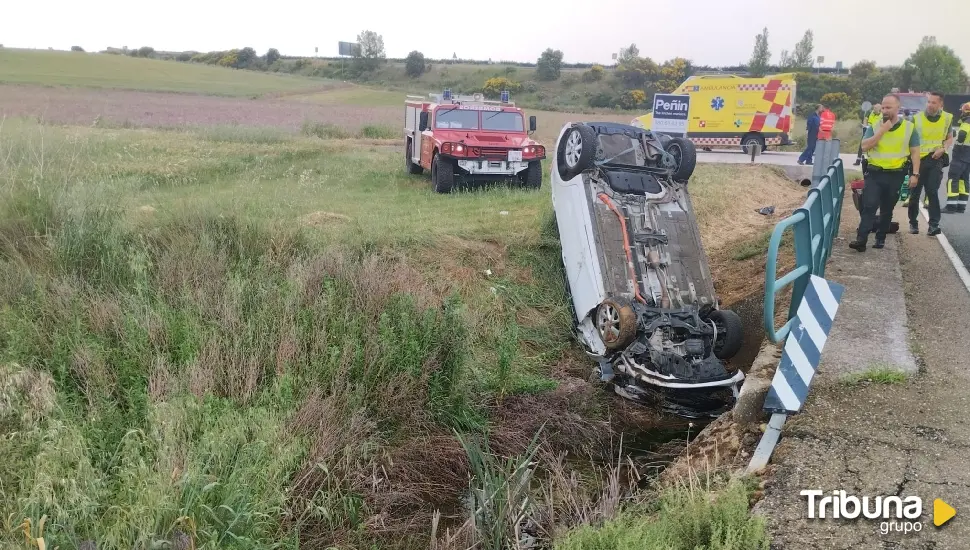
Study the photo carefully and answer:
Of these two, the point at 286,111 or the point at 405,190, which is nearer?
the point at 405,190

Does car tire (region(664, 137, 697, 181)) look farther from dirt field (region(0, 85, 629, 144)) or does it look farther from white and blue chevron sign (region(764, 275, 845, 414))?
dirt field (region(0, 85, 629, 144))

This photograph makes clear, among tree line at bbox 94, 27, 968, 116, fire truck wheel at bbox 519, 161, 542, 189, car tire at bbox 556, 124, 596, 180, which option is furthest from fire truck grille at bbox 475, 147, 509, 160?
tree line at bbox 94, 27, 968, 116

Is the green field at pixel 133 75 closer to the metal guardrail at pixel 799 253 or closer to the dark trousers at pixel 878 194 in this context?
the dark trousers at pixel 878 194

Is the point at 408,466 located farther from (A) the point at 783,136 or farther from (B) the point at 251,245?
(A) the point at 783,136

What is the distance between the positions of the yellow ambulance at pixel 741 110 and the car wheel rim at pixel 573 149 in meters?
15.4

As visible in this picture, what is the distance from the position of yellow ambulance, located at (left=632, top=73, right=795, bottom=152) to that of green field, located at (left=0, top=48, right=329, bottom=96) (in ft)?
119

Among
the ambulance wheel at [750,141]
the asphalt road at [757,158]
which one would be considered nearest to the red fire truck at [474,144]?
the asphalt road at [757,158]

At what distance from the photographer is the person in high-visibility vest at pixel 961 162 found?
7.96 m

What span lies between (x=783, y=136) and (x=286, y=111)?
2292 cm

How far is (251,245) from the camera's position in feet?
18.5

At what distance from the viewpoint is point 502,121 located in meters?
12.3

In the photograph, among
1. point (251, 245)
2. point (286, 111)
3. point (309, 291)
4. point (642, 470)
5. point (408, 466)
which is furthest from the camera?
point (286, 111)

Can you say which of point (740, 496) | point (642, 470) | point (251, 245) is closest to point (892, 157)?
point (642, 470)
